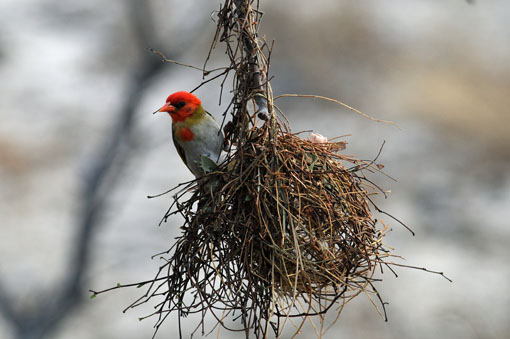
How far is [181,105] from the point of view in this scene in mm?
1569

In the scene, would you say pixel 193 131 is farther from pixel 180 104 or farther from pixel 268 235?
pixel 268 235

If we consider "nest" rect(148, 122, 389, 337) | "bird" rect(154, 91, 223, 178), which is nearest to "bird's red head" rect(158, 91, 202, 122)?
"bird" rect(154, 91, 223, 178)

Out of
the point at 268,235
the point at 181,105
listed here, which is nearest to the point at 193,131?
the point at 181,105

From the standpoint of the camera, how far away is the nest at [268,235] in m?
1.32

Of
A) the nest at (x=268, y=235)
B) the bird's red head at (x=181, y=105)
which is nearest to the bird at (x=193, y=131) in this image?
the bird's red head at (x=181, y=105)

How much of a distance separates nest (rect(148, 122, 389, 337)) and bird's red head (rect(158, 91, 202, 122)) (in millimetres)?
248

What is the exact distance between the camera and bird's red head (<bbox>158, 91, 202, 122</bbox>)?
156 centimetres

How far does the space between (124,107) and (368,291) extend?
3.88 m

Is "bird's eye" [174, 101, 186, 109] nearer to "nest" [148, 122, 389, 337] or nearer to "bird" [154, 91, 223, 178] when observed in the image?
"bird" [154, 91, 223, 178]

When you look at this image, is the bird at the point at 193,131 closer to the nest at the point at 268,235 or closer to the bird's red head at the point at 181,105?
the bird's red head at the point at 181,105

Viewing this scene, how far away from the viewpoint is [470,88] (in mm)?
5191

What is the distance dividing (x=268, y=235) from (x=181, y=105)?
1.49ft

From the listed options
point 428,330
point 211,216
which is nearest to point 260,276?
point 211,216

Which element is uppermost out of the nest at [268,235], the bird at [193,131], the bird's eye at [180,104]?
the bird's eye at [180,104]
